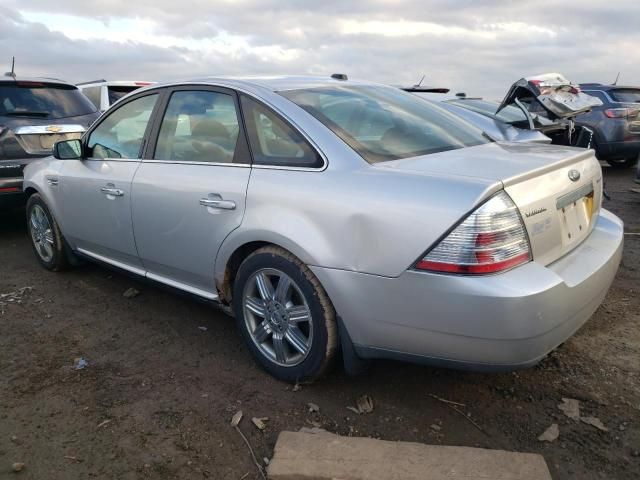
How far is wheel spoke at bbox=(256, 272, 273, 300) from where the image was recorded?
291 cm

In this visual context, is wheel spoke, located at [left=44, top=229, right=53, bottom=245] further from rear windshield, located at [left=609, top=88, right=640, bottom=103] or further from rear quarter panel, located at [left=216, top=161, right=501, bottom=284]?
rear windshield, located at [left=609, top=88, right=640, bottom=103]

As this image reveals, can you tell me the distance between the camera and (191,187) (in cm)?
318

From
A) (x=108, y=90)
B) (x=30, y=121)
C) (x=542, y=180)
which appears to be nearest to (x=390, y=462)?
(x=542, y=180)

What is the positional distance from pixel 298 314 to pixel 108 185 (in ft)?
6.00

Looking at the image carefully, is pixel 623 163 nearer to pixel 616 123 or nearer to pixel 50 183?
pixel 616 123

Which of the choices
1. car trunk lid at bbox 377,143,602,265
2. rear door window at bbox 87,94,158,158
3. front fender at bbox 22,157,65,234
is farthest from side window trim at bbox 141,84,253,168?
front fender at bbox 22,157,65,234

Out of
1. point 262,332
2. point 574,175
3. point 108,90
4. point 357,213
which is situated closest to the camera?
point 357,213

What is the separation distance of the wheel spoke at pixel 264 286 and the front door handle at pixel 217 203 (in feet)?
1.26

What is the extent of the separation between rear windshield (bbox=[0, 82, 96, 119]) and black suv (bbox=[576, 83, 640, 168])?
7927 mm

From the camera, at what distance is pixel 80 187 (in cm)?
414

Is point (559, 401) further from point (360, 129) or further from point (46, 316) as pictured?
point (46, 316)

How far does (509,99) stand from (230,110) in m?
4.11

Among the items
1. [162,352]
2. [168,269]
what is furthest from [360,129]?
[162,352]

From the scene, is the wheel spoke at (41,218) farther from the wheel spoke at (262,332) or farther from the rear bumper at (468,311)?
the rear bumper at (468,311)
